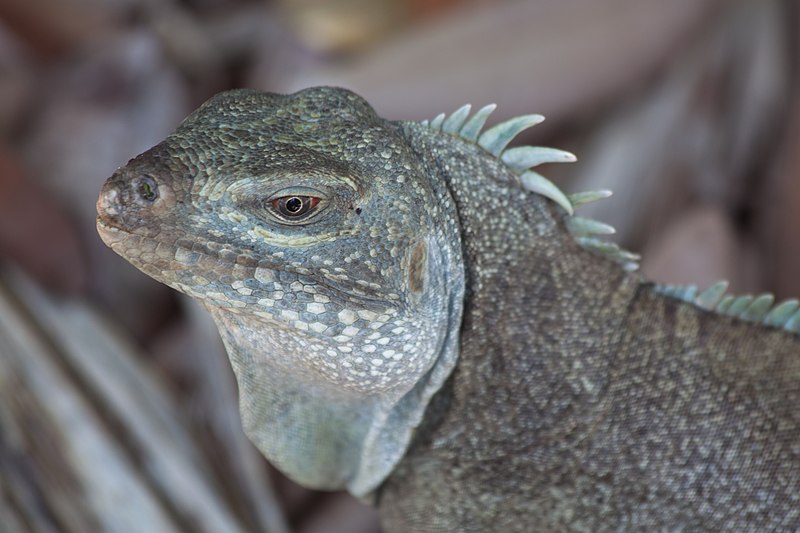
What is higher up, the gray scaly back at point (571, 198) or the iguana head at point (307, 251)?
the gray scaly back at point (571, 198)

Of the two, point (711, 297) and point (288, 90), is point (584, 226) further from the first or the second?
point (288, 90)

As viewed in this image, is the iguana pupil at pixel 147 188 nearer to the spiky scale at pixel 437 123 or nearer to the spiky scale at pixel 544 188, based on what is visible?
the spiky scale at pixel 437 123

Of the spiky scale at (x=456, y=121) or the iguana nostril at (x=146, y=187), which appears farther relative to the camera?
the spiky scale at (x=456, y=121)

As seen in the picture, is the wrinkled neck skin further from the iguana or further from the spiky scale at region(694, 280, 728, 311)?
the spiky scale at region(694, 280, 728, 311)

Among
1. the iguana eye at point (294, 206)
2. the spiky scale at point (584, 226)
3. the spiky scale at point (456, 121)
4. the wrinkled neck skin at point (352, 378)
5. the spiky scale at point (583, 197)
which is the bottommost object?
the wrinkled neck skin at point (352, 378)

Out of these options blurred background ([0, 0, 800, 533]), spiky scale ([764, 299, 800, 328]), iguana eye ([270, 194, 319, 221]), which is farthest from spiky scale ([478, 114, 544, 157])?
blurred background ([0, 0, 800, 533])

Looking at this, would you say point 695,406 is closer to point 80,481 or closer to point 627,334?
point 627,334

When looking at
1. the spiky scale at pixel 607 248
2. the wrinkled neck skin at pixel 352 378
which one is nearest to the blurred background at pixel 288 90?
the wrinkled neck skin at pixel 352 378

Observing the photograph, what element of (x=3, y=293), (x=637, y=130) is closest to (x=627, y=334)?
(x=3, y=293)

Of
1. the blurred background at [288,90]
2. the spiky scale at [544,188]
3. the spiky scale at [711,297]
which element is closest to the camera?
the spiky scale at [544,188]
